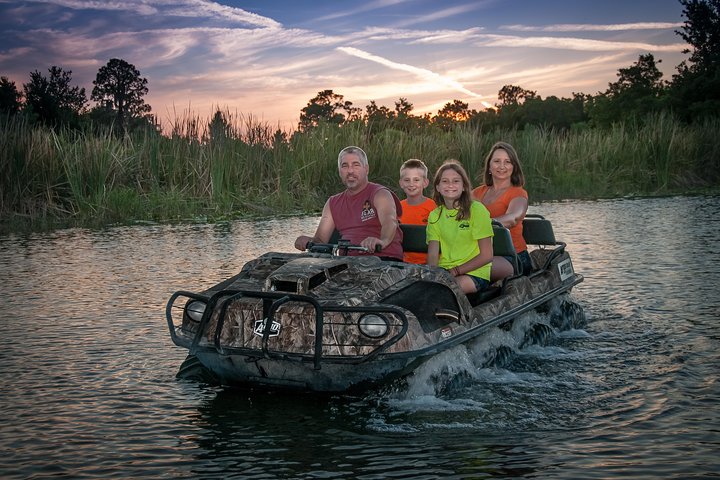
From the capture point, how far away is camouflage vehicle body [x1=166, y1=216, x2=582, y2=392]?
5.31 meters

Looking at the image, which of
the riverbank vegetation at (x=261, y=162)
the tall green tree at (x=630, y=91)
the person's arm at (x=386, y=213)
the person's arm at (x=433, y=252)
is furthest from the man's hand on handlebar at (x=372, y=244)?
the tall green tree at (x=630, y=91)

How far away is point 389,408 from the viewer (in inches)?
219

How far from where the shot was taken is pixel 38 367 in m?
6.84

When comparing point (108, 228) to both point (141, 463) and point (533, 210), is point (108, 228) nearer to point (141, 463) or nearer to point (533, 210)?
point (533, 210)

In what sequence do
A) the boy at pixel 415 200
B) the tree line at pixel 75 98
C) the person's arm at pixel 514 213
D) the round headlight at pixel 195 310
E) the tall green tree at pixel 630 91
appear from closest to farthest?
the round headlight at pixel 195 310, the boy at pixel 415 200, the person's arm at pixel 514 213, the tree line at pixel 75 98, the tall green tree at pixel 630 91

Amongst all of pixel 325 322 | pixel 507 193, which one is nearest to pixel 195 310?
pixel 325 322

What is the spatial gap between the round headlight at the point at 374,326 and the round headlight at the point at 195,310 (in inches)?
44.2

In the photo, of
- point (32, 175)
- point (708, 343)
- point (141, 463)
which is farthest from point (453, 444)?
point (32, 175)

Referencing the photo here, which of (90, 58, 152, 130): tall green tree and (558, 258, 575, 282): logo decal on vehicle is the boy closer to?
(558, 258, 575, 282): logo decal on vehicle

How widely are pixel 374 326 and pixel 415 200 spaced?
3046mm

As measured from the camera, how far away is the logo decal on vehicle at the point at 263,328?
17.7 ft

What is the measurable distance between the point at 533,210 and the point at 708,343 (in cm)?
1371

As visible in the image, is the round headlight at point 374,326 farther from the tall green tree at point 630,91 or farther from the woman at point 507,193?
the tall green tree at point 630,91

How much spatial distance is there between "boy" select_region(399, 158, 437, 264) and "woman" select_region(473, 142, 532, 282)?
2.06 ft
